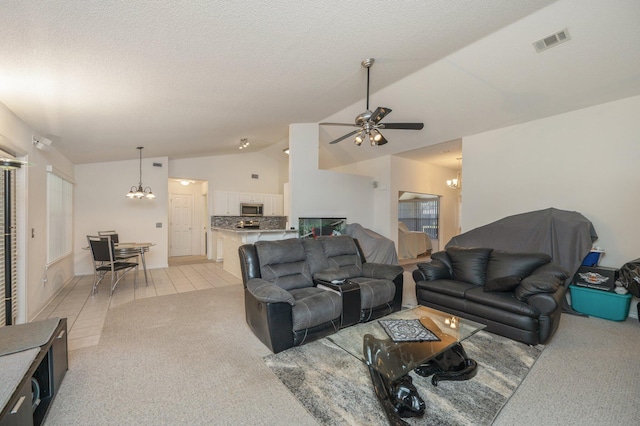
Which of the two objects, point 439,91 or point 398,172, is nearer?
point 439,91

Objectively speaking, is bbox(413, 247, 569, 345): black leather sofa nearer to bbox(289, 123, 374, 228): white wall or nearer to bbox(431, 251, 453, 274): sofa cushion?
bbox(431, 251, 453, 274): sofa cushion

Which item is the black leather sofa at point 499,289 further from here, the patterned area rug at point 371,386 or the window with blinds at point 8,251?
the window with blinds at point 8,251

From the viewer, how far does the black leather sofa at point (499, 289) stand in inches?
103

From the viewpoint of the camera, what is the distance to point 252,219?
26.5ft

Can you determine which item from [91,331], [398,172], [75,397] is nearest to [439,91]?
[398,172]

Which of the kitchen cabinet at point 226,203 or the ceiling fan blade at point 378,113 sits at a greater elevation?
the ceiling fan blade at point 378,113

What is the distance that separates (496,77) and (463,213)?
101 inches

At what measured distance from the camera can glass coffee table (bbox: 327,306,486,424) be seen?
5.64ft

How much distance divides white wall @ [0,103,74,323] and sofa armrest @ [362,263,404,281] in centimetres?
405

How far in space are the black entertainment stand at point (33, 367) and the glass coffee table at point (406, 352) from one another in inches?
68.7

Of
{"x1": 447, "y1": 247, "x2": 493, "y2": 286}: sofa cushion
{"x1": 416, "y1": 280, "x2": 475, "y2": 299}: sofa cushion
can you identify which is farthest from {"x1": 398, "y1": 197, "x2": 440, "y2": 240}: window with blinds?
{"x1": 416, "y1": 280, "x2": 475, "y2": 299}: sofa cushion

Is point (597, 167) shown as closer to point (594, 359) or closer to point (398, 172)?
point (594, 359)

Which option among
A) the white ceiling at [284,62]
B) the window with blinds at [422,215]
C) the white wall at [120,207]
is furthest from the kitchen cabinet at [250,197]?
the window with blinds at [422,215]

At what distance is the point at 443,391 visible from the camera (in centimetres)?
196
